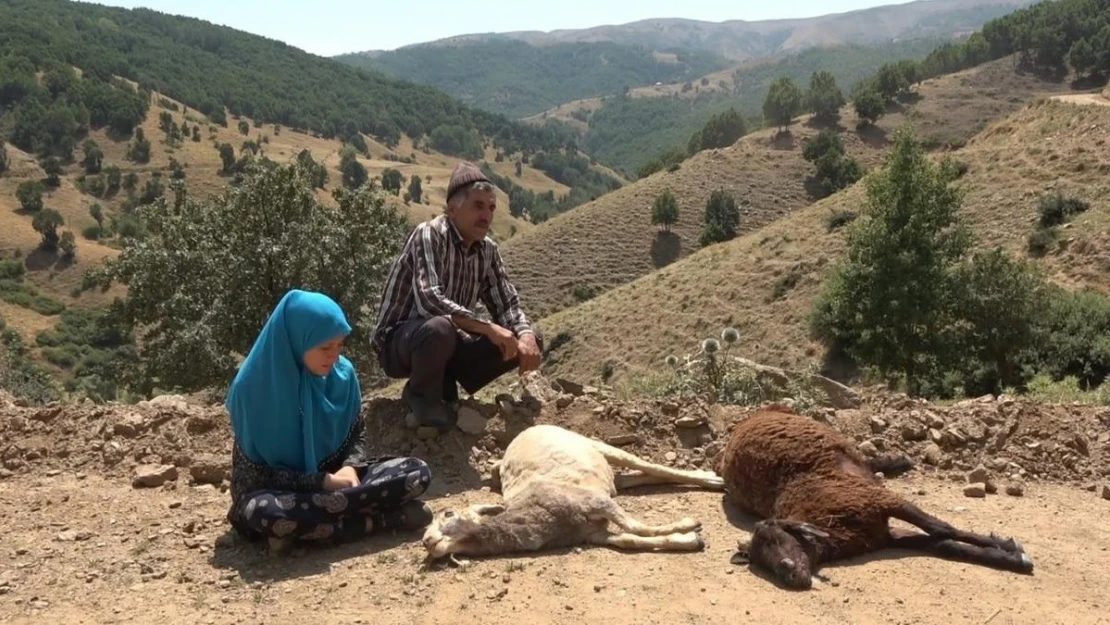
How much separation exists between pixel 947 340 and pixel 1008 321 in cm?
179

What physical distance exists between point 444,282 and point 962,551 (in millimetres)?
2844

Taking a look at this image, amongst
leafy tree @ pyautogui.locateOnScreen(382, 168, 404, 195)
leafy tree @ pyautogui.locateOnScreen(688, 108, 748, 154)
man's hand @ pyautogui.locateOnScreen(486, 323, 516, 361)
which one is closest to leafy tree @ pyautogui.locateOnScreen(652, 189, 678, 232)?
leafy tree @ pyautogui.locateOnScreen(688, 108, 748, 154)

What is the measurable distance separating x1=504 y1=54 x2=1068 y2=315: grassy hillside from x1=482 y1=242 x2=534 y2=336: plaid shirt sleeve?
37723 millimetres

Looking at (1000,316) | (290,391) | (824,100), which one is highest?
(824,100)

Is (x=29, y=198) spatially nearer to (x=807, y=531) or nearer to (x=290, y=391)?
(x=290, y=391)

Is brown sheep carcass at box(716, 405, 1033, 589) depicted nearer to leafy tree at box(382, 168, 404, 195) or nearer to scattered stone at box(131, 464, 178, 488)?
scattered stone at box(131, 464, 178, 488)

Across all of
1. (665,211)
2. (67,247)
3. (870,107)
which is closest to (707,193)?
(665,211)

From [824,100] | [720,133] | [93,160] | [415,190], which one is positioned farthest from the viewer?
[415,190]

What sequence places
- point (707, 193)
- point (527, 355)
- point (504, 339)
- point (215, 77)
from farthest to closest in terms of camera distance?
1. point (215, 77)
2. point (707, 193)
3. point (527, 355)
4. point (504, 339)

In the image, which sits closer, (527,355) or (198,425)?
(527,355)

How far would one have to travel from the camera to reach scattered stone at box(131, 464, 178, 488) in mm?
4633

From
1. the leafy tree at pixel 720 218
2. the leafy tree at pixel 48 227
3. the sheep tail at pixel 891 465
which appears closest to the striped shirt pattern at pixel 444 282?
the sheep tail at pixel 891 465

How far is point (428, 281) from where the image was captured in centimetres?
460

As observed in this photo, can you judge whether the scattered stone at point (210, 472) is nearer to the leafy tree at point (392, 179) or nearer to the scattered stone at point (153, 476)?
the scattered stone at point (153, 476)
